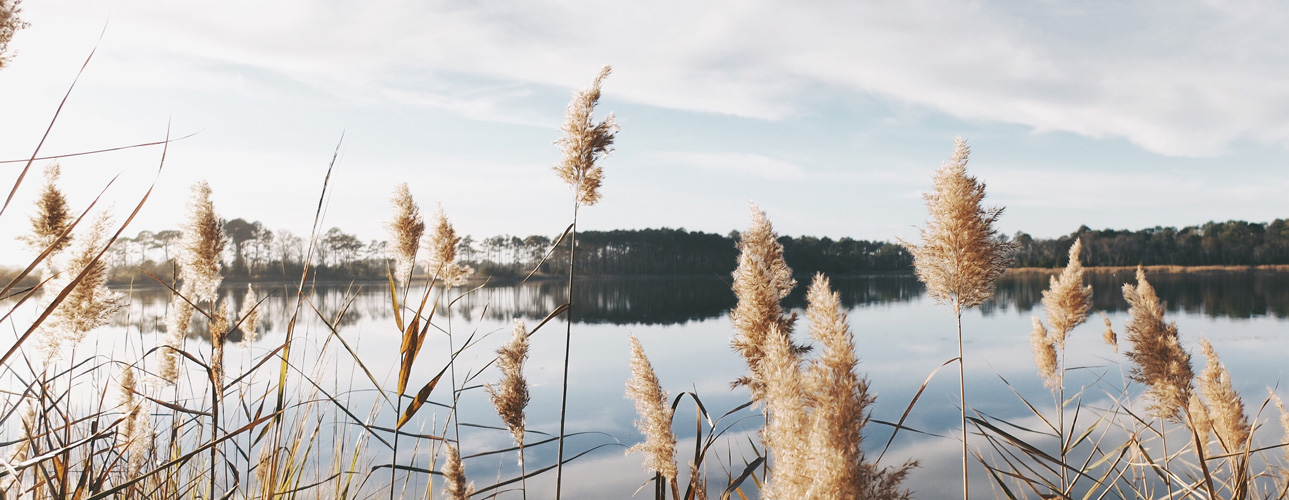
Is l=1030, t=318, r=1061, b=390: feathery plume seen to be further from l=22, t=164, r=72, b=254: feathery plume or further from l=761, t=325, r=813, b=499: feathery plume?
l=22, t=164, r=72, b=254: feathery plume

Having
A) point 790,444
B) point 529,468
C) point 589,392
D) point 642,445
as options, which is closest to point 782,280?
point 642,445

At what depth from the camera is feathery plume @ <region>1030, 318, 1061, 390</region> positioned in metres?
4.55

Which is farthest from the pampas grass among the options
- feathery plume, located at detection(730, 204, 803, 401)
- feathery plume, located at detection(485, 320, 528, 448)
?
feathery plume, located at detection(485, 320, 528, 448)

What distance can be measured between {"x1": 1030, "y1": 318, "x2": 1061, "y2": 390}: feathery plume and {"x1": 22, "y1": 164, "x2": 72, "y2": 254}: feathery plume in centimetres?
510

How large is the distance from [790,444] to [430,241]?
160 cm

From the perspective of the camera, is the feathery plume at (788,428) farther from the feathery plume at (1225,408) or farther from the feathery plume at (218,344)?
the feathery plume at (1225,408)

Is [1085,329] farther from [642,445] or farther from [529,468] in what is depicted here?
[642,445]

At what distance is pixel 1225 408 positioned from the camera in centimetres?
338

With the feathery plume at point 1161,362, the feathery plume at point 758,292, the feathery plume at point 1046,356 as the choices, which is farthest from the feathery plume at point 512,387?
the feathery plume at point 1046,356

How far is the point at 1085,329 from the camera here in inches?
993

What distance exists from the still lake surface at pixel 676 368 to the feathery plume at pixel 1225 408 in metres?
0.18

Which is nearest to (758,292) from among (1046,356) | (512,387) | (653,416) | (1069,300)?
(653,416)

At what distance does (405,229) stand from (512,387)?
2.29 feet

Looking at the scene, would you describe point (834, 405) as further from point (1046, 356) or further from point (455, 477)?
point (1046, 356)
